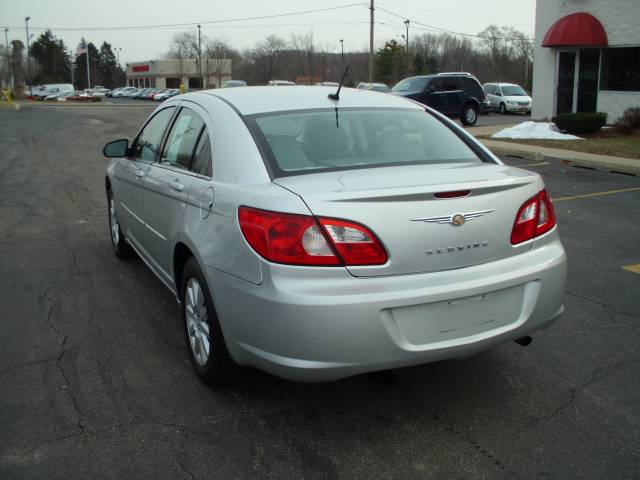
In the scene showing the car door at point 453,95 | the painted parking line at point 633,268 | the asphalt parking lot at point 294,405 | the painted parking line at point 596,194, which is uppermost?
the car door at point 453,95

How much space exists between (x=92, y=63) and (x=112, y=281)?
5823 inches

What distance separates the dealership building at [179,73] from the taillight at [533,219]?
298 ft

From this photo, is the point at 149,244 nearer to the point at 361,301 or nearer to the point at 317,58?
the point at 361,301

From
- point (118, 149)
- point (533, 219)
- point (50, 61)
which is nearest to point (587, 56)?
point (118, 149)

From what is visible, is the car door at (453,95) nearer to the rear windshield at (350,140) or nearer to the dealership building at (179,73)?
the rear windshield at (350,140)

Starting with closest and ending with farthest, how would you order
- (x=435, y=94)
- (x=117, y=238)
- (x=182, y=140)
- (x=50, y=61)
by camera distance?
(x=182, y=140)
(x=117, y=238)
(x=435, y=94)
(x=50, y=61)

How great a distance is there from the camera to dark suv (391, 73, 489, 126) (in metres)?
23.7

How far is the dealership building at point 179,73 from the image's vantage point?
95869 millimetres

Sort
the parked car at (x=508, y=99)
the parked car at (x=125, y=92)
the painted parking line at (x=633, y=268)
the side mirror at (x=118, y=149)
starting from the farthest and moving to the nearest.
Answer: the parked car at (x=125, y=92) < the parked car at (x=508, y=99) < the painted parking line at (x=633, y=268) < the side mirror at (x=118, y=149)

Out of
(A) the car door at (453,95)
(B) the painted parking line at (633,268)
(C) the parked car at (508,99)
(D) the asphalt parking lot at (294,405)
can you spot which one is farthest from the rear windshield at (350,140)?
(C) the parked car at (508,99)

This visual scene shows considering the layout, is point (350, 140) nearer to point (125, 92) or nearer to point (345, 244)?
point (345, 244)

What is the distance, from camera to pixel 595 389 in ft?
11.8

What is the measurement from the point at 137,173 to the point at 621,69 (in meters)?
20.6

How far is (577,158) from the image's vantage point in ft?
45.1
